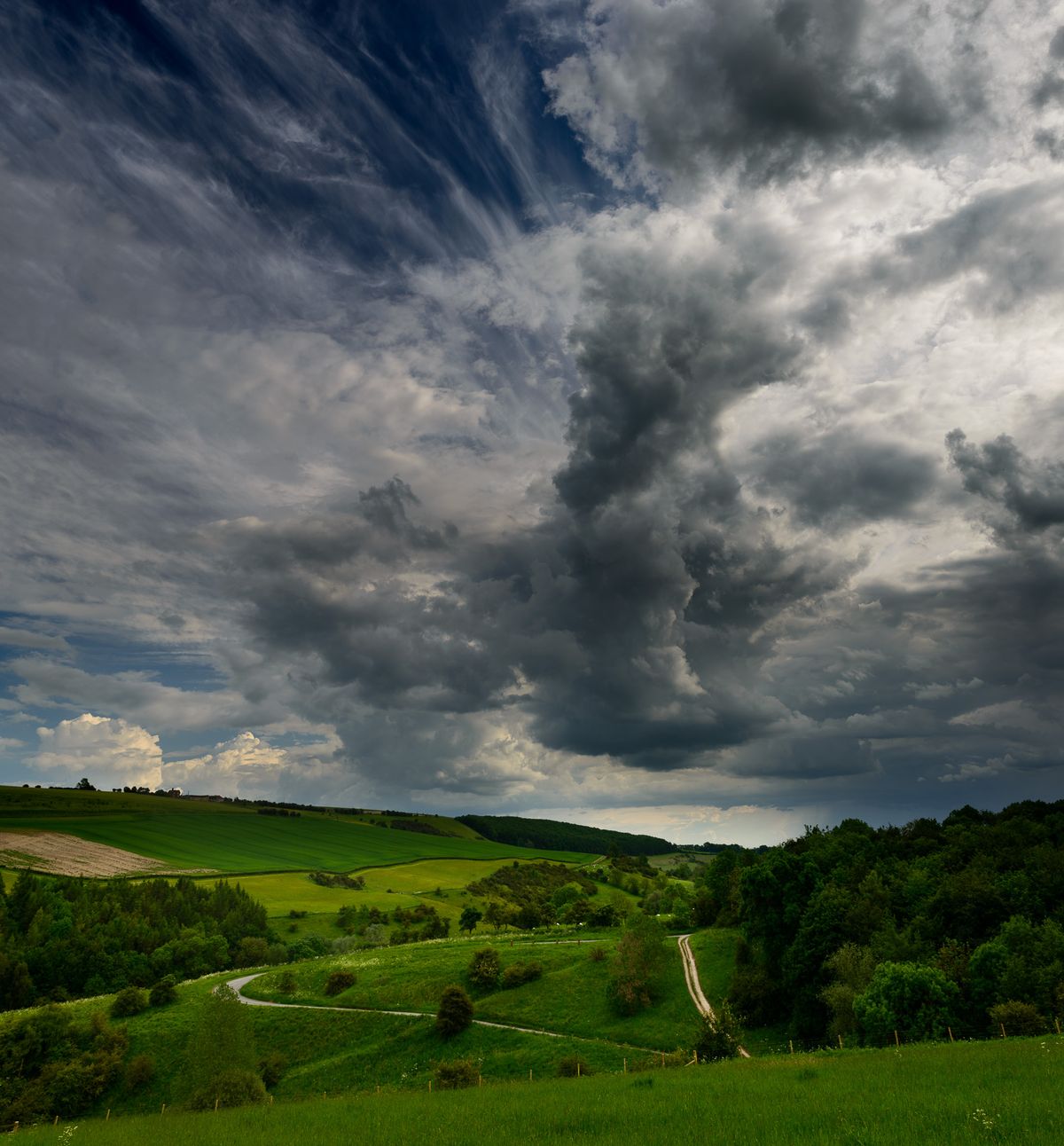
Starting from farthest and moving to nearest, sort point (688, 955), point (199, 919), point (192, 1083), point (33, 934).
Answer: point (199, 919) → point (33, 934) → point (688, 955) → point (192, 1083)

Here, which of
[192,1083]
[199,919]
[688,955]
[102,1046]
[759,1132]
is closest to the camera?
[759,1132]

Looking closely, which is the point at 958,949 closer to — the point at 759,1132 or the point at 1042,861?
the point at 1042,861

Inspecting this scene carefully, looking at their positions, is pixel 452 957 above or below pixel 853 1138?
below

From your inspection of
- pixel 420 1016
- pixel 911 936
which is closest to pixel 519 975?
pixel 420 1016

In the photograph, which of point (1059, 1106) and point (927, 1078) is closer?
point (1059, 1106)

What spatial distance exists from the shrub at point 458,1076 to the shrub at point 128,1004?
7032 cm

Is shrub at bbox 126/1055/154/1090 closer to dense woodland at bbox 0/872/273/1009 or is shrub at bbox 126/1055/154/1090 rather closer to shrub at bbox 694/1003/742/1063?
dense woodland at bbox 0/872/273/1009

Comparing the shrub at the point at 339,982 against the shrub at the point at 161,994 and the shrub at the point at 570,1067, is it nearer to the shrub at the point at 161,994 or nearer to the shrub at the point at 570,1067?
the shrub at the point at 161,994

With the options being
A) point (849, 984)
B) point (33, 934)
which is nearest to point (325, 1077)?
point (849, 984)

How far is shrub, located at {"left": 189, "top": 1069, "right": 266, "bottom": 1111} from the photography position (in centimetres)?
5981

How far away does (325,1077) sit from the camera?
77.7 metres

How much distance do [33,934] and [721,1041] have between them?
156 metres

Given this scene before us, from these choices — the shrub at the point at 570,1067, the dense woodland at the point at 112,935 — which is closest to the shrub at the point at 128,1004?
the dense woodland at the point at 112,935

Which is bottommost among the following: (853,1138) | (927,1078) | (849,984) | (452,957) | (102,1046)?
(102,1046)
